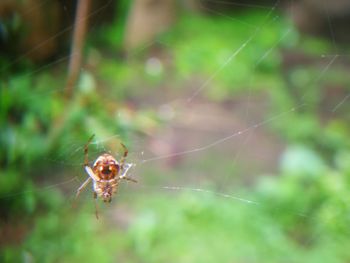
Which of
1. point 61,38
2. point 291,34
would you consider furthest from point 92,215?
point 291,34

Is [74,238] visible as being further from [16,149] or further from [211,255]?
[211,255]

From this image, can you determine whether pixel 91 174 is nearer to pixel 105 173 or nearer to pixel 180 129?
pixel 105 173

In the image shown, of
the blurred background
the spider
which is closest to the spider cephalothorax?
the spider

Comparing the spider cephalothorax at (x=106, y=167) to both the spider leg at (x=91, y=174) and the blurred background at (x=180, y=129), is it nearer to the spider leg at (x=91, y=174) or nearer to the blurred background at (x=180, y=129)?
the spider leg at (x=91, y=174)

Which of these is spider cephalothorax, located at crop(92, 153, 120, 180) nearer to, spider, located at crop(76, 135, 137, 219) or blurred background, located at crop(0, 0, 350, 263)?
Answer: spider, located at crop(76, 135, 137, 219)

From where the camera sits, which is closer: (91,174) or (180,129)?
(91,174)

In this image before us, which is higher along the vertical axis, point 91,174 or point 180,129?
point 180,129

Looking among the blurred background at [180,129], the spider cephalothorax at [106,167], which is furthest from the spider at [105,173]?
the blurred background at [180,129]

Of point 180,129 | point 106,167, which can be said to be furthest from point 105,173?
point 180,129
